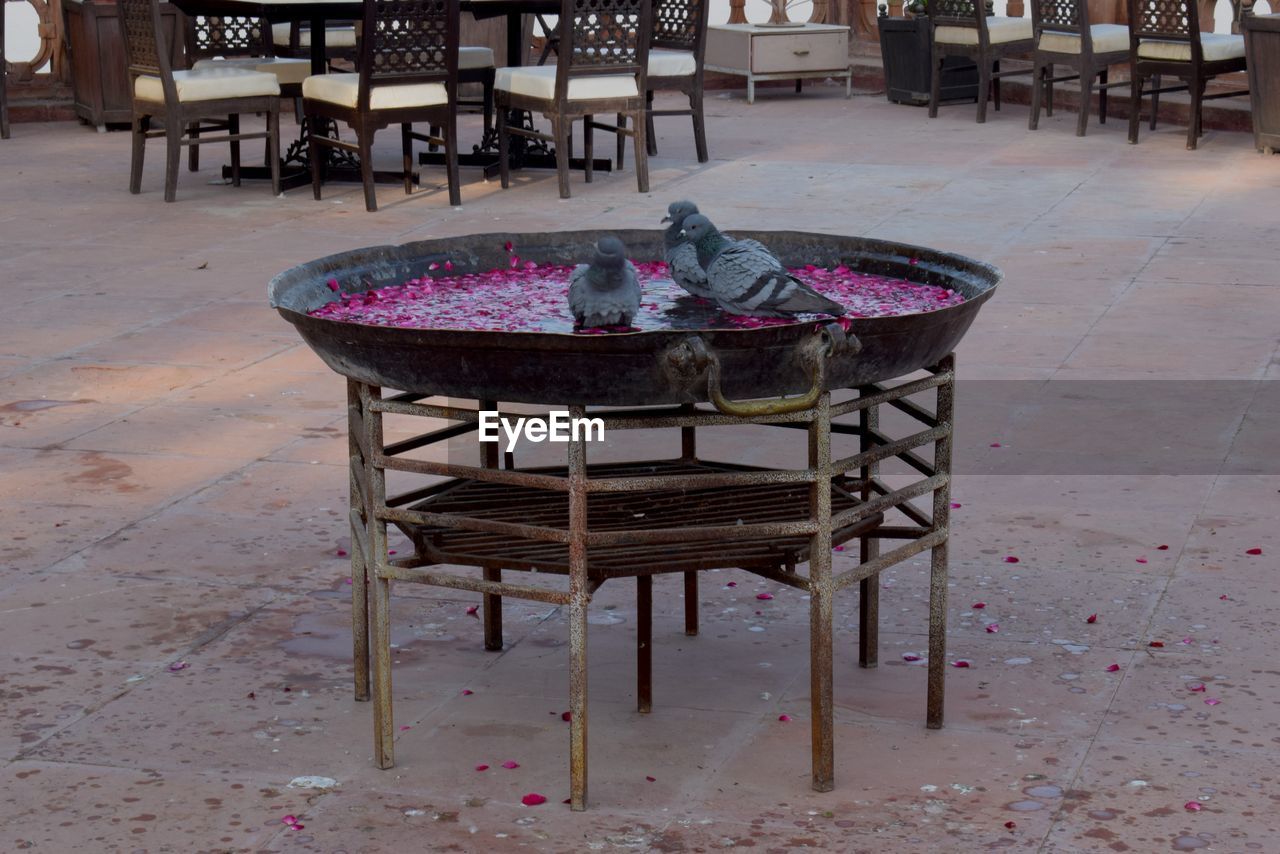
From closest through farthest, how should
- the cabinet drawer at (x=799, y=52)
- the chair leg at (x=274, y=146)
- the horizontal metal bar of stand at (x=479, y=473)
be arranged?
the horizontal metal bar of stand at (x=479, y=473)
the chair leg at (x=274, y=146)
the cabinet drawer at (x=799, y=52)

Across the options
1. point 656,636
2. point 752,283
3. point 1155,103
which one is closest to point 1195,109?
point 1155,103

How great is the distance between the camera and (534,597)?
122 inches

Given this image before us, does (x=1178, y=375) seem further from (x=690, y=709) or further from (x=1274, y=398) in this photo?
(x=690, y=709)

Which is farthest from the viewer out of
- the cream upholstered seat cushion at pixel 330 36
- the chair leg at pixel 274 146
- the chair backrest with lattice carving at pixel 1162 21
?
the cream upholstered seat cushion at pixel 330 36

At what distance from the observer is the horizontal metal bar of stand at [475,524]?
3.03m

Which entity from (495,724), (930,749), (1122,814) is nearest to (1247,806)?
(1122,814)

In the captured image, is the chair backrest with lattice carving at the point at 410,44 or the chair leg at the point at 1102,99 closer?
the chair backrest with lattice carving at the point at 410,44

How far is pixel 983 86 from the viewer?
39.8 feet

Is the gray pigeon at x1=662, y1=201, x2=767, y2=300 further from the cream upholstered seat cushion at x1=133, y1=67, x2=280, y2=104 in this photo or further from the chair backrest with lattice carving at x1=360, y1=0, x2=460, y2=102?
the cream upholstered seat cushion at x1=133, y1=67, x2=280, y2=104

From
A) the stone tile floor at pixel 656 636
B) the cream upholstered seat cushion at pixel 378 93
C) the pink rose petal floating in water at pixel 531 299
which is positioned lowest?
the stone tile floor at pixel 656 636

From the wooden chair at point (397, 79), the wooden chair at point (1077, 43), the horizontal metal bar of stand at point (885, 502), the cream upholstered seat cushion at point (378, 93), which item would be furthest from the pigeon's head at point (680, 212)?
the wooden chair at point (1077, 43)

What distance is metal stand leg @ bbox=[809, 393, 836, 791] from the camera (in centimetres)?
308

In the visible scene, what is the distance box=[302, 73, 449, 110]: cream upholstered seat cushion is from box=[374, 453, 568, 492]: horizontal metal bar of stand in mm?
5999

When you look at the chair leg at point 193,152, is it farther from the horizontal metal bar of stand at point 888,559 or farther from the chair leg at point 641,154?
the horizontal metal bar of stand at point 888,559
